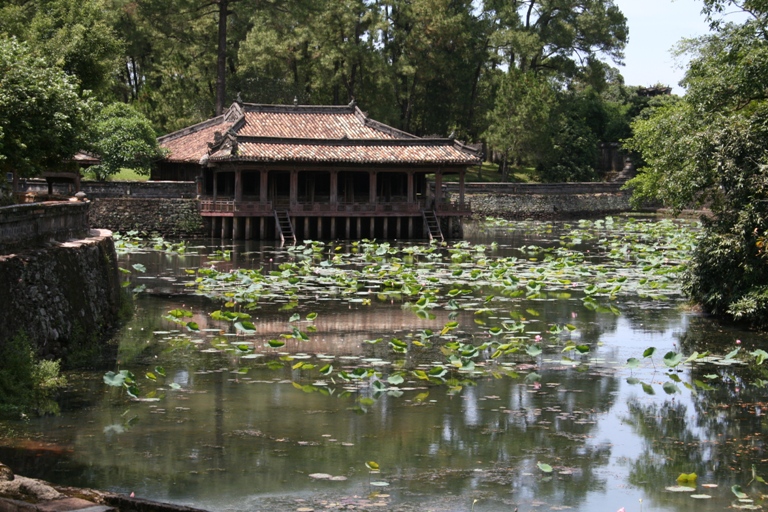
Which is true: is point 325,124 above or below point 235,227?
above

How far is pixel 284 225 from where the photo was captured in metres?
41.4

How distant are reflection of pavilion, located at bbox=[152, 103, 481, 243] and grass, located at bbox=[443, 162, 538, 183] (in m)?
15.6

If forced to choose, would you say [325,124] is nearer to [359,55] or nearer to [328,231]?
[328,231]

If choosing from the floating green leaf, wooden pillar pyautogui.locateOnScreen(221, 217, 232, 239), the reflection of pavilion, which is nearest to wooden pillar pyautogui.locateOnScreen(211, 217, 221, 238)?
the reflection of pavilion

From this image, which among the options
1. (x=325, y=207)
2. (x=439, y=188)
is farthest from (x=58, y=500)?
(x=439, y=188)

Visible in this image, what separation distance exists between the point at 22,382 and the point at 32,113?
8643 millimetres

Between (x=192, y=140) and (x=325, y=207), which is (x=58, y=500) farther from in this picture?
(x=192, y=140)

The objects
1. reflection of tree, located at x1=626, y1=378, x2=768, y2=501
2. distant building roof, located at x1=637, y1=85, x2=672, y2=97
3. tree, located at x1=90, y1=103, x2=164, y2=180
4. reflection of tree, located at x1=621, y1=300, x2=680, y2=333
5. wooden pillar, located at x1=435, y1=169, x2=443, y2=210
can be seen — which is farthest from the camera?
distant building roof, located at x1=637, y1=85, x2=672, y2=97

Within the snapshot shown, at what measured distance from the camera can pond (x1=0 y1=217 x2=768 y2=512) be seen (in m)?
10.4

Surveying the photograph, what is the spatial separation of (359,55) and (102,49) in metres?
21.1

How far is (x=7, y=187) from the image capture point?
18.9 metres

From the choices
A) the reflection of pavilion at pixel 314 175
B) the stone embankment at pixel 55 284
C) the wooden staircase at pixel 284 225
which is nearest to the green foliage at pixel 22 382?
the stone embankment at pixel 55 284

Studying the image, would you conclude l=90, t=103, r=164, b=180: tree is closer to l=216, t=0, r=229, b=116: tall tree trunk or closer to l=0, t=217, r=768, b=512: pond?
l=216, t=0, r=229, b=116: tall tree trunk

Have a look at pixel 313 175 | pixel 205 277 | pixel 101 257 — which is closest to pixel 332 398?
pixel 101 257
